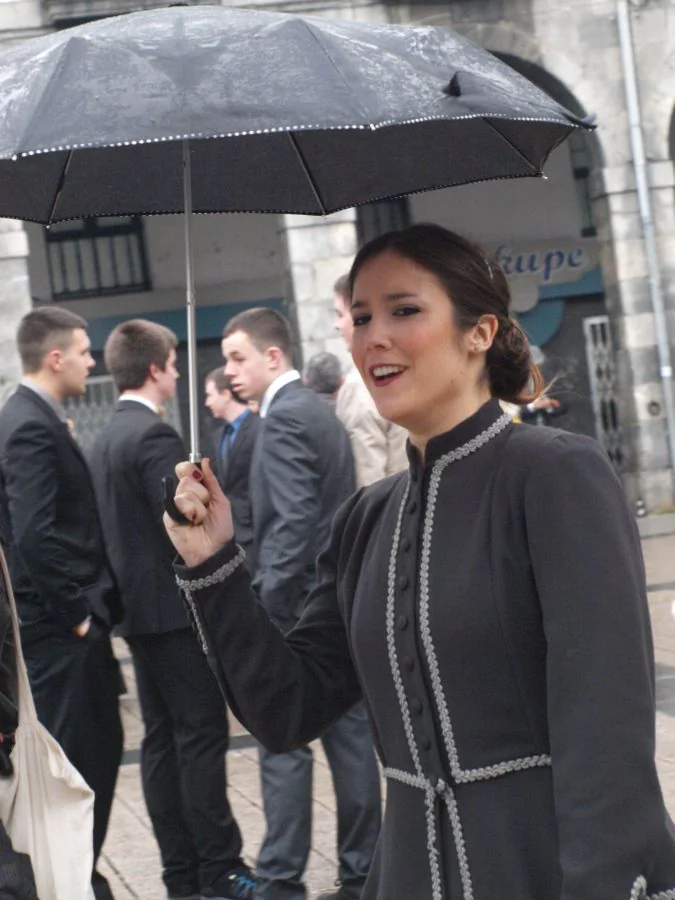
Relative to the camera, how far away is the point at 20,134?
2729 millimetres

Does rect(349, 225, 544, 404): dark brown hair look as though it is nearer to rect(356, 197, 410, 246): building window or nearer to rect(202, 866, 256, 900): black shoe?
rect(202, 866, 256, 900): black shoe

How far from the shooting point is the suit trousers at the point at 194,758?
6.27 metres

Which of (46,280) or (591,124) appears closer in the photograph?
(591,124)

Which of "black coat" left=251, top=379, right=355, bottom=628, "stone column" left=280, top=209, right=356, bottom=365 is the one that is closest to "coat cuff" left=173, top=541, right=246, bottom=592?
"black coat" left=251, top=379, right=355, bottom=628

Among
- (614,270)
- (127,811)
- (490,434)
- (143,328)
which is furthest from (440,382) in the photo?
(614,270)

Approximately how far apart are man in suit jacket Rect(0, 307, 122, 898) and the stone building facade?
10454mm

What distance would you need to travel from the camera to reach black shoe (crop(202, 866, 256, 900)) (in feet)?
20.5

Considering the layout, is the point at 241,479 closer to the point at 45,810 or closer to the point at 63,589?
the point at 63,589

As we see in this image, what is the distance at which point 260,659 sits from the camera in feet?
9.27

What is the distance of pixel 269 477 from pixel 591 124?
3.36 meters

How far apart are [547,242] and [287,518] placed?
55.0 feet

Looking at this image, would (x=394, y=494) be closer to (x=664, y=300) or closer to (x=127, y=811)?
(x=127, y=811)

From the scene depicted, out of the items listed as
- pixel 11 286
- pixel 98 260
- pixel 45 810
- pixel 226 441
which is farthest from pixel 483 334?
pixel 98 260

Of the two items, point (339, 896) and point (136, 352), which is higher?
point (136, 352)
